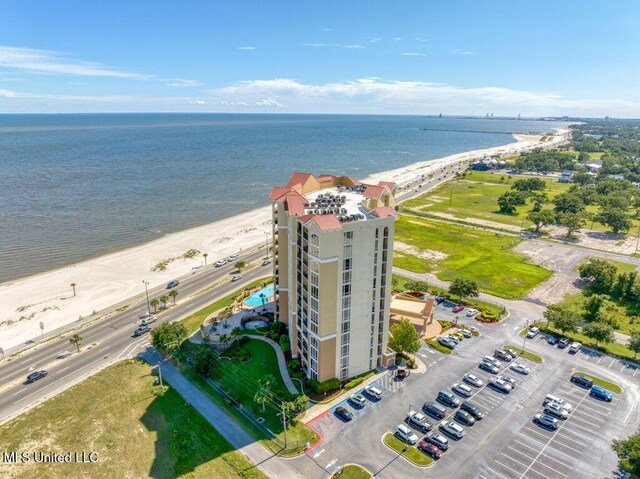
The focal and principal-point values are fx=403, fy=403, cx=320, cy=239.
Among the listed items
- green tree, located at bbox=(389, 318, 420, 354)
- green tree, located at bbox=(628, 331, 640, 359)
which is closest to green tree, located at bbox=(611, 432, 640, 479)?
green tree, located at bbox=(628, 331, 640, 359)

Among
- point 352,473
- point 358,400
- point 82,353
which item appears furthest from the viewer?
point 82,353

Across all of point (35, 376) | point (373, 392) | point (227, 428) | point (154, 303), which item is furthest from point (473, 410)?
point (35, 376)

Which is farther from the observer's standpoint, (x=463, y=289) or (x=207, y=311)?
(x=463, y=289)

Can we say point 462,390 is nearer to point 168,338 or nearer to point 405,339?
point 405,339

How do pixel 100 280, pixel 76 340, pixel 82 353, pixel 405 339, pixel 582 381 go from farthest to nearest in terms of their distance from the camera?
pixel 100 280
pixel 82 353
pixel 76 340
pixel 405 339
pixel 582 381

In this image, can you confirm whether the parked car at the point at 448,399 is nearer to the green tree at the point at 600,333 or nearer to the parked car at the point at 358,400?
the parked car at the point at 358,400

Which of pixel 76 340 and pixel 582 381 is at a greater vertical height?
pixel 76 340

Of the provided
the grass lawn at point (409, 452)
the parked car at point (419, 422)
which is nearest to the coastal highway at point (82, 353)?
the grass lawn at point (409, 452)

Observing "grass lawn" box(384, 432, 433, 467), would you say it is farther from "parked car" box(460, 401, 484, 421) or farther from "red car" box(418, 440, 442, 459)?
A: "parked car" box(460, 401, 484, 421)
